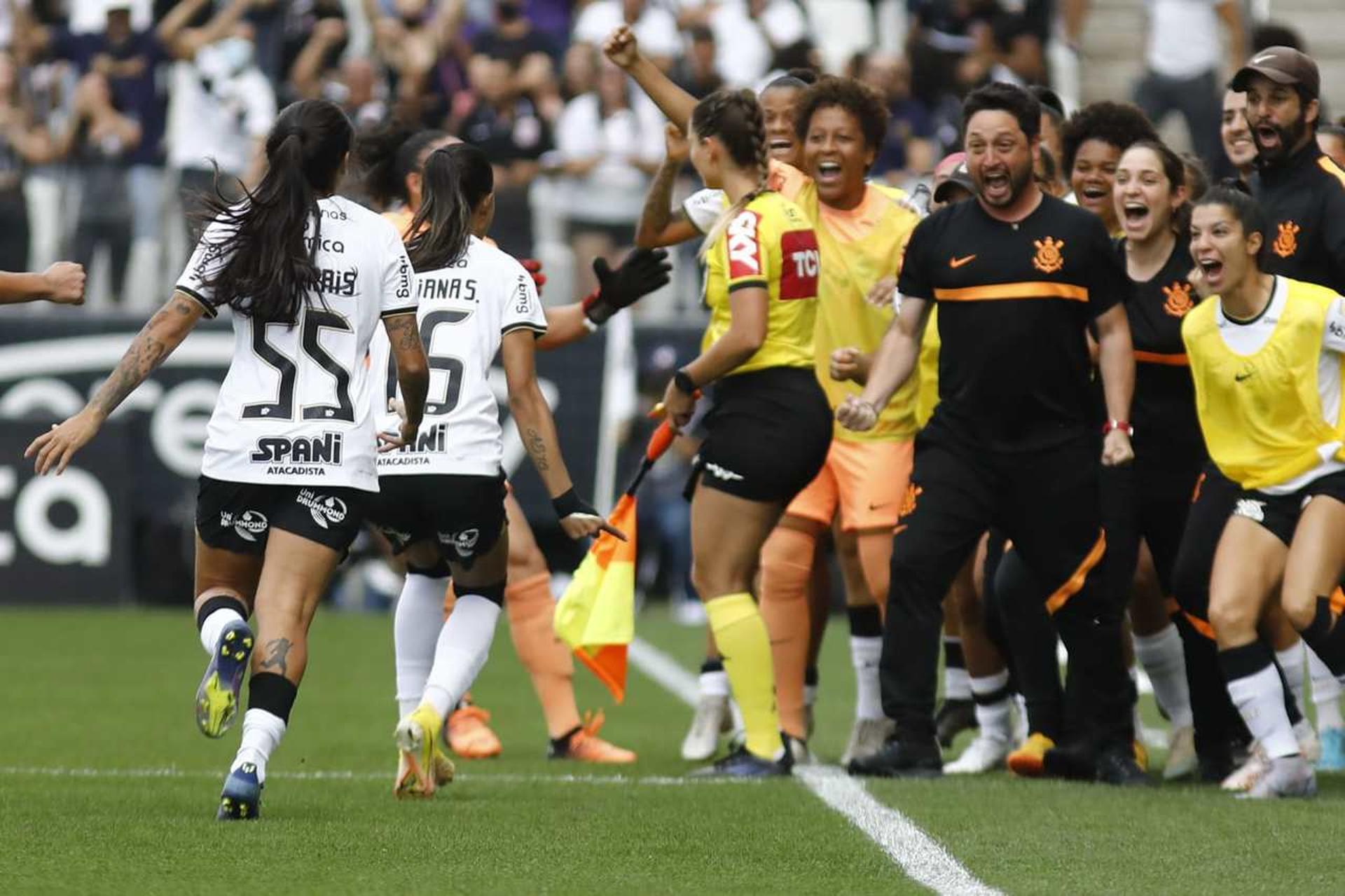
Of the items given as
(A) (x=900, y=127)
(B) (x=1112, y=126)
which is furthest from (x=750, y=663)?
(A) (x=900, y=127)

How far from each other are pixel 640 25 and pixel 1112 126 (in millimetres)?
11127

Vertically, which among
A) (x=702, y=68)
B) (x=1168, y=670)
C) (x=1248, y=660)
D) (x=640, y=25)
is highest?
(x=640, y=25)

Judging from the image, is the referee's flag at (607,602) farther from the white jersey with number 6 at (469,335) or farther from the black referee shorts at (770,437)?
the white jersey with number 6 at (469,335)

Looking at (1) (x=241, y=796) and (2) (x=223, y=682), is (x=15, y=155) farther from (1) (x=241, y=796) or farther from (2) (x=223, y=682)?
(2) (x=223, y=682)

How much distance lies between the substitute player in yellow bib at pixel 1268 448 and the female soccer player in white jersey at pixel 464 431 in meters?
2.19

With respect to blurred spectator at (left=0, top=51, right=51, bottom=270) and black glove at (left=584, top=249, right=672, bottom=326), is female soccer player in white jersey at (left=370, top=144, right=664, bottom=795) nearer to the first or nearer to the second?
black glove at (left=584, top=249, right=672, bottom=326)

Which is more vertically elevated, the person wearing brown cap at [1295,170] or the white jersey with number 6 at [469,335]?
the person wearing brown cap at [1295,170]

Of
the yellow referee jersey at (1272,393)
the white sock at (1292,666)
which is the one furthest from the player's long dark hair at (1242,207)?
the white sock at (1292,666)

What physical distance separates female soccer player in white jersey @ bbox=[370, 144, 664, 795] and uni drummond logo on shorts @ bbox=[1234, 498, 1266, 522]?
2.19m

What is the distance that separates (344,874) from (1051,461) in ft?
11.0

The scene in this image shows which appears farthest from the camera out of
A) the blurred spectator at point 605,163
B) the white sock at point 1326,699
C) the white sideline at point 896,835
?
the blurred spectator at point 605,163

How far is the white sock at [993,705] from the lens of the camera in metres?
9.35

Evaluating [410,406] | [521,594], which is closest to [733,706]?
[521,594]

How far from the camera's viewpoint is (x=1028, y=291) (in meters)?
8.27
